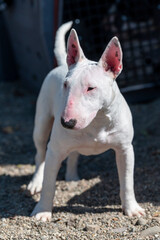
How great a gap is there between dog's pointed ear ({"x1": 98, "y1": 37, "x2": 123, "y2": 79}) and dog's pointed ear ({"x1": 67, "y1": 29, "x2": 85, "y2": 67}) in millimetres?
183

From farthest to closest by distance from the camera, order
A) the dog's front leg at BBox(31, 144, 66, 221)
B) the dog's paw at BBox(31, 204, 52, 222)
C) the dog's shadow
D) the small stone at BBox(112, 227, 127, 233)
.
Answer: the dog's shadow, the dog's paw at BBox(31, 204, 52, 222), the dog's front leg at BBox(31, 144, 66, 221), the small stone at BBox(112, 227, 127, 233)

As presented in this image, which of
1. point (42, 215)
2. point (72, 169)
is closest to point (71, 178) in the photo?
point (72, 169)

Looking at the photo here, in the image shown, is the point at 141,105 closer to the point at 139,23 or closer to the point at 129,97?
the point at 129,97

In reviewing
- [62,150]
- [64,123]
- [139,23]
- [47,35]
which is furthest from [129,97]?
[64,123]

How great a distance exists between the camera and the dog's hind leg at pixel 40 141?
4.14 metres

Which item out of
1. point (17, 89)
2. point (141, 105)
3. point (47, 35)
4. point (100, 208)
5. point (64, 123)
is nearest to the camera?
point (64, 123)

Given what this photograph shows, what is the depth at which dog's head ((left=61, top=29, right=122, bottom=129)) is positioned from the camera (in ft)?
9.52

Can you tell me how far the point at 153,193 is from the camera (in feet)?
13.5

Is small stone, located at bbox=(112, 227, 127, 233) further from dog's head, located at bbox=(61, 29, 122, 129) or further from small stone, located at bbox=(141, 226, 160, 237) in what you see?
dog's head, located at bbox=(61, 29, 122, 129)

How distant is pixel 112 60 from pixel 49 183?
1169 millimetres

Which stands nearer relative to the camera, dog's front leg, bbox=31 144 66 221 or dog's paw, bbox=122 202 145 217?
dog's front leg, bbox=31 144 66 221

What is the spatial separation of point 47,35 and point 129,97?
5.44 feet

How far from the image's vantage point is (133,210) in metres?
3.71

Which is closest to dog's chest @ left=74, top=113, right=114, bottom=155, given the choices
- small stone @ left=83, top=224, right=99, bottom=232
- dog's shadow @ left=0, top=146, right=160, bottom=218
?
small stone @ left=83, top=224, right=99, bottom=232
